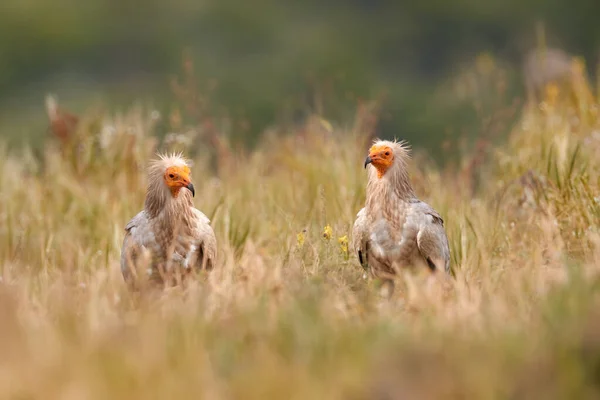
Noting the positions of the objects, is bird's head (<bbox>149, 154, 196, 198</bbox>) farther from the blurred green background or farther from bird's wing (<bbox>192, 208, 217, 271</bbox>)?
the blurred green background

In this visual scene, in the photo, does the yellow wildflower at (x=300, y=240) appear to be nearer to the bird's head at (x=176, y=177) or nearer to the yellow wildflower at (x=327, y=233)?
the yellow wildflower at (x=327, y=233)

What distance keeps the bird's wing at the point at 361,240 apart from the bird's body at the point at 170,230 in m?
0.73

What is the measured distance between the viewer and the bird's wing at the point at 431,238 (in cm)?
612

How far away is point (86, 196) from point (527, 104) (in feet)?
11.3

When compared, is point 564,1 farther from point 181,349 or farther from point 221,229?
point 181,349

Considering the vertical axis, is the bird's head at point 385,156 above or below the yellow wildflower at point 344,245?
above

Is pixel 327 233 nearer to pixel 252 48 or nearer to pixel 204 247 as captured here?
pixel 204 247

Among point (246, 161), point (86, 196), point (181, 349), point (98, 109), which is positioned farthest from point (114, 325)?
point (98, 109)

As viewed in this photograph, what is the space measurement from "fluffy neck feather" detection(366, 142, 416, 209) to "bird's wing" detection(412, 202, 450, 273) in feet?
0.36

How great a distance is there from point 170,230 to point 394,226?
44.7 inches

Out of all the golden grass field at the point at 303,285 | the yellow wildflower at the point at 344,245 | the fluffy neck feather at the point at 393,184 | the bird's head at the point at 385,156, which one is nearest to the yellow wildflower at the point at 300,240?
the golden grass field at the point at 303,285

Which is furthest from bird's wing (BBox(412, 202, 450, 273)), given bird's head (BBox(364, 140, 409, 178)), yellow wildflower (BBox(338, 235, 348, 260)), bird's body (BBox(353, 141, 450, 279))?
yellow wildflower (BBox(338, 235, 348, 260))

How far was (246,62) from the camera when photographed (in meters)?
28.6

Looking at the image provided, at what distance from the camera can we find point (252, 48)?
30766mm
